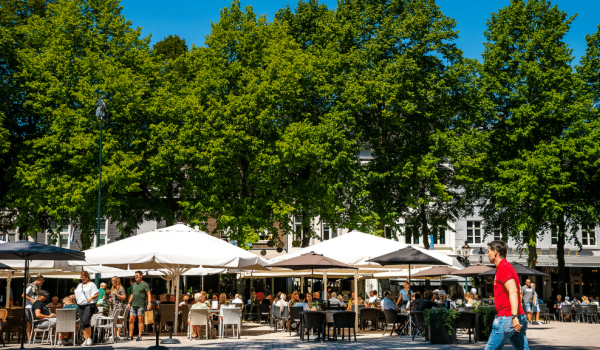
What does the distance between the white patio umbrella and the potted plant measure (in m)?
5.13

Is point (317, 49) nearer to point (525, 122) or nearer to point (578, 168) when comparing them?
point (525, 122)

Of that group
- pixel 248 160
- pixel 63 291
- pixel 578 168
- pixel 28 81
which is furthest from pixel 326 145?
pixel 63 291

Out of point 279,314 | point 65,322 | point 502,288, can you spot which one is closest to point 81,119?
point 279,314

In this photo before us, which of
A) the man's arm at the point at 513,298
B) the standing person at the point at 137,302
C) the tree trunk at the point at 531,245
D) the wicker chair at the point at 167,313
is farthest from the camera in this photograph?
the tree trunk at the point at 531,245

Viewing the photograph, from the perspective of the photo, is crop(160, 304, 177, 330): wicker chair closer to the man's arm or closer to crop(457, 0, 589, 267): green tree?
the man's arm

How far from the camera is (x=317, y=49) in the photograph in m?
32.8

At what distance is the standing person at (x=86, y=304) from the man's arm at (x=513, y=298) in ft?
36.7

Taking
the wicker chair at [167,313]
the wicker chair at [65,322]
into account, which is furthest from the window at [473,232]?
the wicker chair at [65,322]

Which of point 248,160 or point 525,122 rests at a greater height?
point 525,122

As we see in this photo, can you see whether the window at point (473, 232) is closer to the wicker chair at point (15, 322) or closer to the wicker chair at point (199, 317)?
the wicker chair at point (199, 317)

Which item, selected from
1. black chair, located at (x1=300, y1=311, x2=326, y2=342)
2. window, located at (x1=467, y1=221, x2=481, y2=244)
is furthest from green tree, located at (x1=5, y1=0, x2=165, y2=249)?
window, located at (x1=467, y1=221, x2=481, y2=244)

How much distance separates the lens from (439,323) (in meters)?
15.5

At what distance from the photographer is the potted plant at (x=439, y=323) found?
50.7 feet

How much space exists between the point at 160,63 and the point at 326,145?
10461 millimetres
